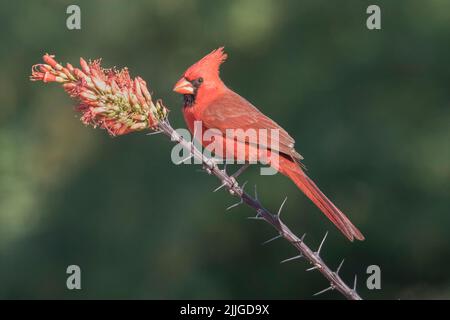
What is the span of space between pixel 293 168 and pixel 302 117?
271cm

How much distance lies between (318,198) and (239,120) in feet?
1.68

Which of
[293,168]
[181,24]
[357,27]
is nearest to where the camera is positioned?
[293,168]

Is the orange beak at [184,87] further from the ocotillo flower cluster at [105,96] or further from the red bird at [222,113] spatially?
the ocotillo flower cluster at [105,96]

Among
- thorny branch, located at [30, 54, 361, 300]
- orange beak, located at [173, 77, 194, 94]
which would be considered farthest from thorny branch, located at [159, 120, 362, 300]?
orange beak, located at [173, 77, 194, 94]

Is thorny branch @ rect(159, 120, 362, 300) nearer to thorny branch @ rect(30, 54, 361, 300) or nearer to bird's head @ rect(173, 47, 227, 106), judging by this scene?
thorny branch @ rect(30, 54, 361, 300)

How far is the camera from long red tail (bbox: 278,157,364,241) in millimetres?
2506

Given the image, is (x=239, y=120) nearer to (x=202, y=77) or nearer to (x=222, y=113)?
(x=222, y=113)

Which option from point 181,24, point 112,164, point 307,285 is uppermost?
point 181,24

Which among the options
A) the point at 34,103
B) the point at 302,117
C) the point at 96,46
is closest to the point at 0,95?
the point at 34,103

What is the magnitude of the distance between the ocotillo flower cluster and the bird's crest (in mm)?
829

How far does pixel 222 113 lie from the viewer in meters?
3.02

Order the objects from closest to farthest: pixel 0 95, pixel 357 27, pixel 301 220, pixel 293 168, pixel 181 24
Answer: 1. pixel 293 168
2. pixel 301 220
3. pixel 357 27
4. pixel 181 24
5. pixel 0 95

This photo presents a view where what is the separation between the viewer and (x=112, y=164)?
644 cm

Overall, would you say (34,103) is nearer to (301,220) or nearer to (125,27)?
(125,27)
